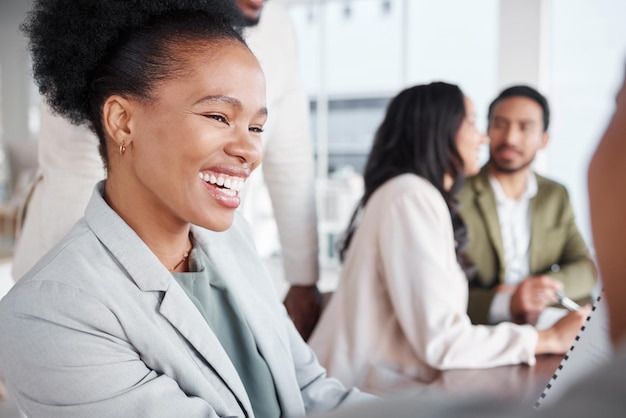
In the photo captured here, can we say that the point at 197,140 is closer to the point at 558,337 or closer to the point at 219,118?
the point at 219,118

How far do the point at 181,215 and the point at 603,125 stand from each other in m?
0.77

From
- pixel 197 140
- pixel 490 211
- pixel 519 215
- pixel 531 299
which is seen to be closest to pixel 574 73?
pixel 519 215

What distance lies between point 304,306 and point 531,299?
67 cm

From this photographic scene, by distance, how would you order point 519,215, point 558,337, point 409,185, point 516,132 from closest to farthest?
point 558,337, point 409,185, point 519,215, point 516,132

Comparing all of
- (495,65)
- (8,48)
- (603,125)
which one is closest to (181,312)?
(603,125)

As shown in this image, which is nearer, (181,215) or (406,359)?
(181,215)

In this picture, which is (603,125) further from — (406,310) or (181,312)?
(406,310)

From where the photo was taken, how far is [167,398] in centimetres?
86

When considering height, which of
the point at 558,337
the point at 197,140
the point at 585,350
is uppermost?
the point at 197,140

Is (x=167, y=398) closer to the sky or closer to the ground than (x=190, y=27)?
closer to the ground

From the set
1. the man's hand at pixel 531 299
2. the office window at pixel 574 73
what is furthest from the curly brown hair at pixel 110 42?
the office window at pixel 574 73

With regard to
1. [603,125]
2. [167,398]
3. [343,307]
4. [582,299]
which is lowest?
[582,299]

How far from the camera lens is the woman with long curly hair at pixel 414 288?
59.6 inches

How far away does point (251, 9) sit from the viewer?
59.9 inches
